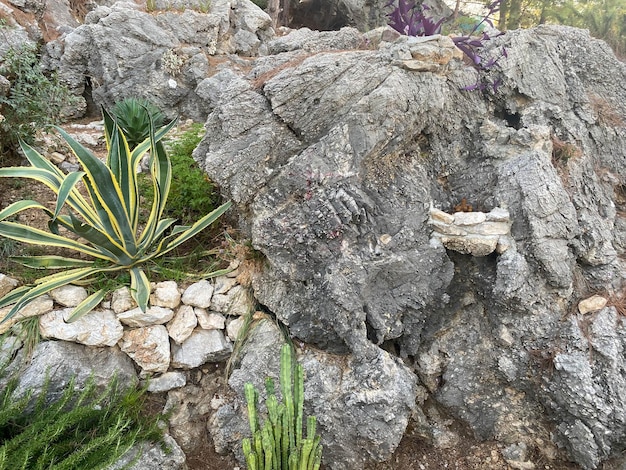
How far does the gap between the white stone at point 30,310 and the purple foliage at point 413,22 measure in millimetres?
3786

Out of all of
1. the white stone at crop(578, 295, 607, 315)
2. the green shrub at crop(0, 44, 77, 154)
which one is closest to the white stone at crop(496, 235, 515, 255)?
the white stone at crop(578, 295, 607, 315)

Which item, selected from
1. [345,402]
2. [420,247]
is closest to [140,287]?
[345,402]

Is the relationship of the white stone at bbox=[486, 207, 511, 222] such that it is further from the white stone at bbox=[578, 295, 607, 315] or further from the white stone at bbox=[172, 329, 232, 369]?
the white stone at bbox=[172, 329, 232, 369]

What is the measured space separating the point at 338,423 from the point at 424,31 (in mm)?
3438

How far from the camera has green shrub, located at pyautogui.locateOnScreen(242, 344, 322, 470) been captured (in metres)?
2.48

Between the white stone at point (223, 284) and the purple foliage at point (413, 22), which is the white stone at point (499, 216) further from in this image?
the white stone at point (223, 284)

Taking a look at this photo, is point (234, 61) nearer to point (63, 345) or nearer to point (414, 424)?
point (63, 345)

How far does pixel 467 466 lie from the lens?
3.13m

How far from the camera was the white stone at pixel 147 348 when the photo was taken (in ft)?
9.77

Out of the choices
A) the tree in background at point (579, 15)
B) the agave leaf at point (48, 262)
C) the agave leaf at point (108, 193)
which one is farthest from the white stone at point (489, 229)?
the tree in background at point (579, 15)

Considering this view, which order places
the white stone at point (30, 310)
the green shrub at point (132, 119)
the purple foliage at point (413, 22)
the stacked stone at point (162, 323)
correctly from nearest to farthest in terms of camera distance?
the white stone at point (30, 310) → the stacked stone at point (162, 323) → the purple foliage at point (413, 22) → the green shrub at point (132, 119)

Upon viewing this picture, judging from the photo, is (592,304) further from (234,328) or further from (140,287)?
(140,287)

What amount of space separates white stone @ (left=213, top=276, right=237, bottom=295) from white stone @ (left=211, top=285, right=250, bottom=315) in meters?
0.03

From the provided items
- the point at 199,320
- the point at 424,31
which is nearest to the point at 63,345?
the point at 199,320
